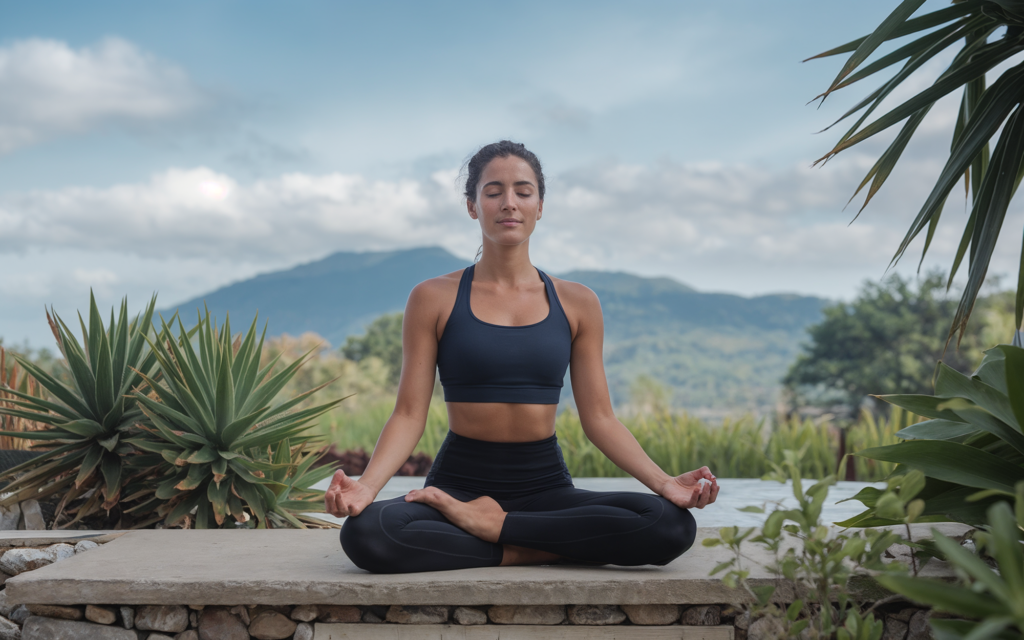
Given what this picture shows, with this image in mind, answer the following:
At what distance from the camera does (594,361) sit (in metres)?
2.84

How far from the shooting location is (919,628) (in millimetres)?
2273

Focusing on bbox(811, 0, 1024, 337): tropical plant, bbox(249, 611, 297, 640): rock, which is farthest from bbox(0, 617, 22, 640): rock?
bbox(811, 0, 1024, 337): tropical plant

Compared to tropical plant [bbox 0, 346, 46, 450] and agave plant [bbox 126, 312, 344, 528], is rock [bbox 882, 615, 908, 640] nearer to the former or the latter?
agave plant [bbox 126, 312, 344, 528]

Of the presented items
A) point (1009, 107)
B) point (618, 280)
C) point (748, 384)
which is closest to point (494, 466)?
point (1009, 107)

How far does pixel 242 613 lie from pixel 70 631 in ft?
1.76

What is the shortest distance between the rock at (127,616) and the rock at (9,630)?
1.95 feet

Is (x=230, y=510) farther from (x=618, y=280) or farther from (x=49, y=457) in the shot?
(x=618, y=280)

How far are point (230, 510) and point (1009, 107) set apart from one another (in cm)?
361

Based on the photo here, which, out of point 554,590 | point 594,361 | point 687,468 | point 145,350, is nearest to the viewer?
point 554,590

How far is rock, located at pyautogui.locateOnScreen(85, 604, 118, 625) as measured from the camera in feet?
7.54

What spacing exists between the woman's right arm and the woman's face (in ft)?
1.06

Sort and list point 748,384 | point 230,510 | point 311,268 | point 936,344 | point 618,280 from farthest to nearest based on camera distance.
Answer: point 311,268
point 618,280
point 748,384
point 936,344
point 230,510

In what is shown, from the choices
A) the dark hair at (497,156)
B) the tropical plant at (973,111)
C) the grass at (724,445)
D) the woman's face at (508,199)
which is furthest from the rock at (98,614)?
the grass at (724,445)

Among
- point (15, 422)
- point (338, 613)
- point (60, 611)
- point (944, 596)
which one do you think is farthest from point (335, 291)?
point (944, 596)
